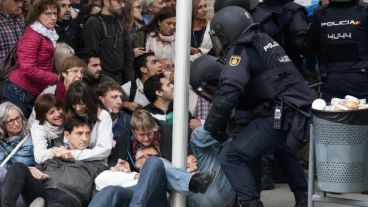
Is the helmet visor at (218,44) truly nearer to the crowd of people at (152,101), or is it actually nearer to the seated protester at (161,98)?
the crowd of people at (152,101)

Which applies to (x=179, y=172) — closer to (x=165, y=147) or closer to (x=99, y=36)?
(x=165, y=147)

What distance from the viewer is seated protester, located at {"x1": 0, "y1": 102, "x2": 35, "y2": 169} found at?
310 inches

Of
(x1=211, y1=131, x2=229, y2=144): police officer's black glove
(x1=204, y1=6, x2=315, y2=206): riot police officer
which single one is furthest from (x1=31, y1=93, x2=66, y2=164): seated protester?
(x1=204, y1=6, x2=315, y2=206): riot police officer

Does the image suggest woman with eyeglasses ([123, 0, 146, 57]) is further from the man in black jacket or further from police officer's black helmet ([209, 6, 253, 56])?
police officer's black helmet ([209, 6, 253, 56])

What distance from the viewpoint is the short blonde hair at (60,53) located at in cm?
889

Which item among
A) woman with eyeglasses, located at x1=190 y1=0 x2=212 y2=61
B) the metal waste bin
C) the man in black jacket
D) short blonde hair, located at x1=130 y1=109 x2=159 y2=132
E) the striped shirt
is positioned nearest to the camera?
the metal waste bin

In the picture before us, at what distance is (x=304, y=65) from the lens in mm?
9086

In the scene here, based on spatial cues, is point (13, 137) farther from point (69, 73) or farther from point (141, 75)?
point (141, 75)

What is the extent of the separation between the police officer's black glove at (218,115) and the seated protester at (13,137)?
5.37 ft

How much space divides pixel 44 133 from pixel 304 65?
8.53ft

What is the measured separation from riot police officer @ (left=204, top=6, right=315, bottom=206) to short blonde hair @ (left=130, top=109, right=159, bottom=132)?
2.16ft

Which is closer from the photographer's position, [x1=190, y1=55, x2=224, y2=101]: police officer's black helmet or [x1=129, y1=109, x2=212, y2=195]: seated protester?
[x1=129, y1=109, x2=212, y2=195]: seated protester

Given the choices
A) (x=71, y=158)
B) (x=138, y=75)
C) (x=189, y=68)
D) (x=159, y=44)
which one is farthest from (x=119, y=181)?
(x=159, y=44)

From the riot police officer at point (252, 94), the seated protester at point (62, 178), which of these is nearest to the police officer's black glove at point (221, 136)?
the riot police officer at point (252, 94)
